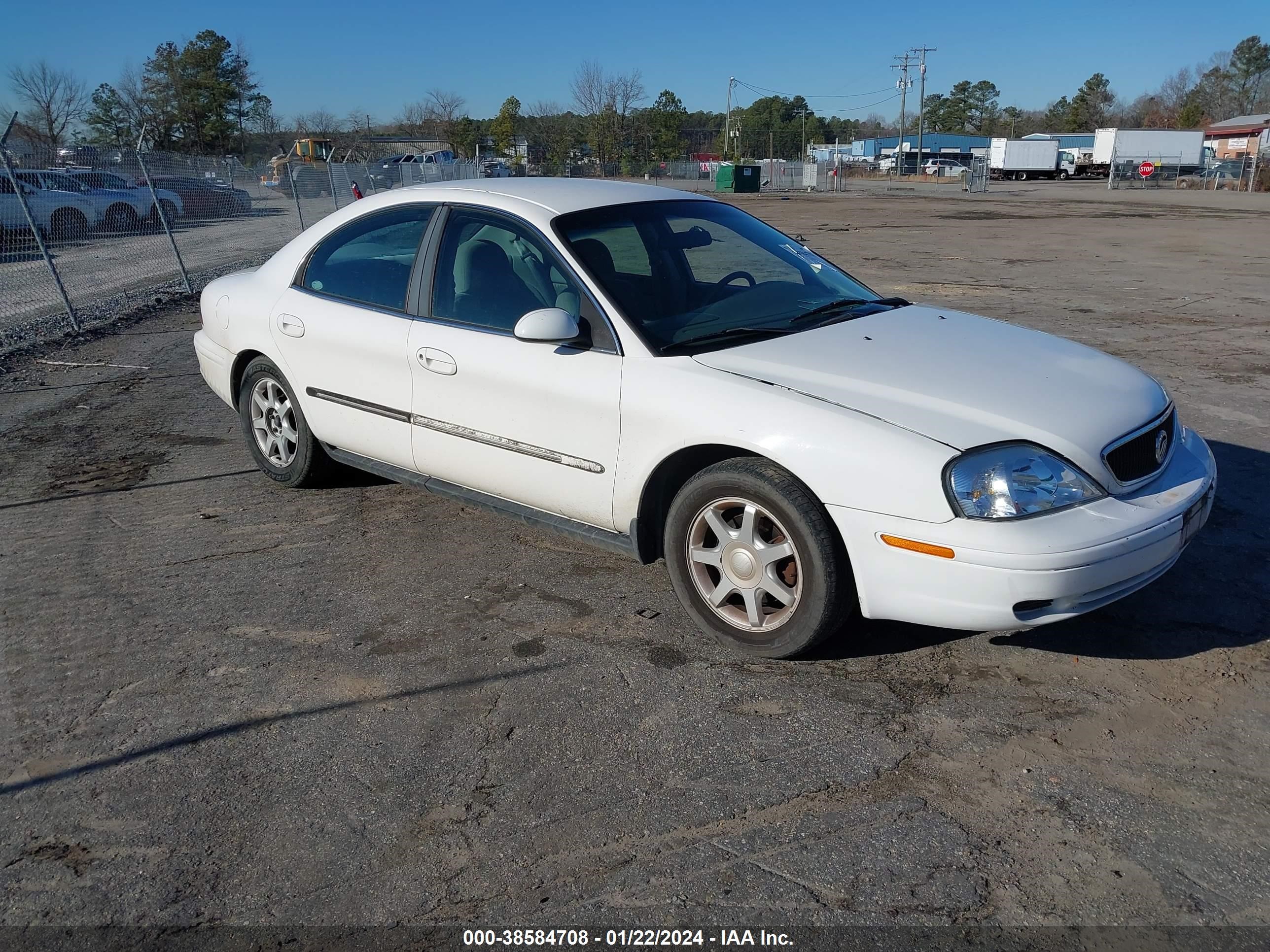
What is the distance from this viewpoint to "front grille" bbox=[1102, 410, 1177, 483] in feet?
11.1

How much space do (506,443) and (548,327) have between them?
602mm

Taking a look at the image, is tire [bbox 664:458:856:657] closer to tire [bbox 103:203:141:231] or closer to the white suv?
the white suv

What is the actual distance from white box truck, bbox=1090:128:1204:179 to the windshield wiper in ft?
230

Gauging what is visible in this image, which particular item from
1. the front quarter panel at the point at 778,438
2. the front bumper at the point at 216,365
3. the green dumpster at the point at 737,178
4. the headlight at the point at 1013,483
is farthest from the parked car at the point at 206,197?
the green dumpster at the point at 737,178

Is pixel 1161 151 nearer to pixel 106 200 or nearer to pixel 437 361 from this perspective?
pixel 106 200

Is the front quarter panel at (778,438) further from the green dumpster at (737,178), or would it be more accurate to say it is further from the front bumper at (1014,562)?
the green dumpster at (737,178)

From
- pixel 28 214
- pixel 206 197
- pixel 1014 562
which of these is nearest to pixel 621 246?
pixel 1014 562

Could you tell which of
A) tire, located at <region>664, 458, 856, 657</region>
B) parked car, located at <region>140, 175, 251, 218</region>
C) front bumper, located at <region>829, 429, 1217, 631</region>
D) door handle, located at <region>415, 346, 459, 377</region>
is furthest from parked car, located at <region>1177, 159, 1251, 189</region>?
tire, located at <region>664, 458, 856, 657</region>

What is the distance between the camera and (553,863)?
104 inches

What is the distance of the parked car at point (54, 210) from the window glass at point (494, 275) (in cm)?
1006

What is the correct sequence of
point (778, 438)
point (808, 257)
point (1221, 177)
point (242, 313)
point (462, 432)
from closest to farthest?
1. point (778, 438)
2. point (462, 432)
3. point (808, 257)
4. point (242, 313)
5. point (1221, 177)

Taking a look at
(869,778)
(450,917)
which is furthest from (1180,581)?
(450,917)

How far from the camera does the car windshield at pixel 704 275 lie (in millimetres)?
4008

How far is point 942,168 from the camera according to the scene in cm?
8756
